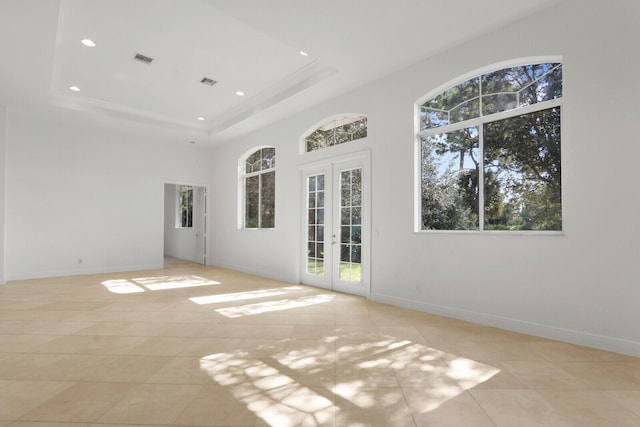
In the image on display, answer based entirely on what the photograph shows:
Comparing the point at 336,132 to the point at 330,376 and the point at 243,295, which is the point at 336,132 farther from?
the point at 330,376

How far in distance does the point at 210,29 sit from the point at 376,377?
4176 millimetres

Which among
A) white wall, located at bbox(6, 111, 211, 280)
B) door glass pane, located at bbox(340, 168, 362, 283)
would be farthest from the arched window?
white wall, located at bbox(6, 111, 211, 280)

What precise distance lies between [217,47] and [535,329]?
5.06 meters

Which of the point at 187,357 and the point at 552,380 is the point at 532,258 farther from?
the point at 187,357

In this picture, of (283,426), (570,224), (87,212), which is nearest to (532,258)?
(570,224)

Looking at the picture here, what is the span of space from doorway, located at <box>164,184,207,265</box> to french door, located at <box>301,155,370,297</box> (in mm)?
4228

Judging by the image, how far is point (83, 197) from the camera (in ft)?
24.2

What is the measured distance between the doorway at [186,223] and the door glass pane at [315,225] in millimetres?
4200

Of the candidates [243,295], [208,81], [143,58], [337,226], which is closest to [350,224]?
[337,226]

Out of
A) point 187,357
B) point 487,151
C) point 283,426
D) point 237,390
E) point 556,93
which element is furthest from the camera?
point 487,151

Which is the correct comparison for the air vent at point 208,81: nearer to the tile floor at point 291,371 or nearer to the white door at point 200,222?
the tile floor at point 291,371

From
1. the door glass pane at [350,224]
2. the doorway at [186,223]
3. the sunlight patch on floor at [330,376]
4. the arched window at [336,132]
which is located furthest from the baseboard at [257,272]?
the sunlight patch on floor at [330,376]

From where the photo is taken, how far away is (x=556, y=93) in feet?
11.3

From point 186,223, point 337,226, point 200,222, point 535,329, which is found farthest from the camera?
point 186,223
